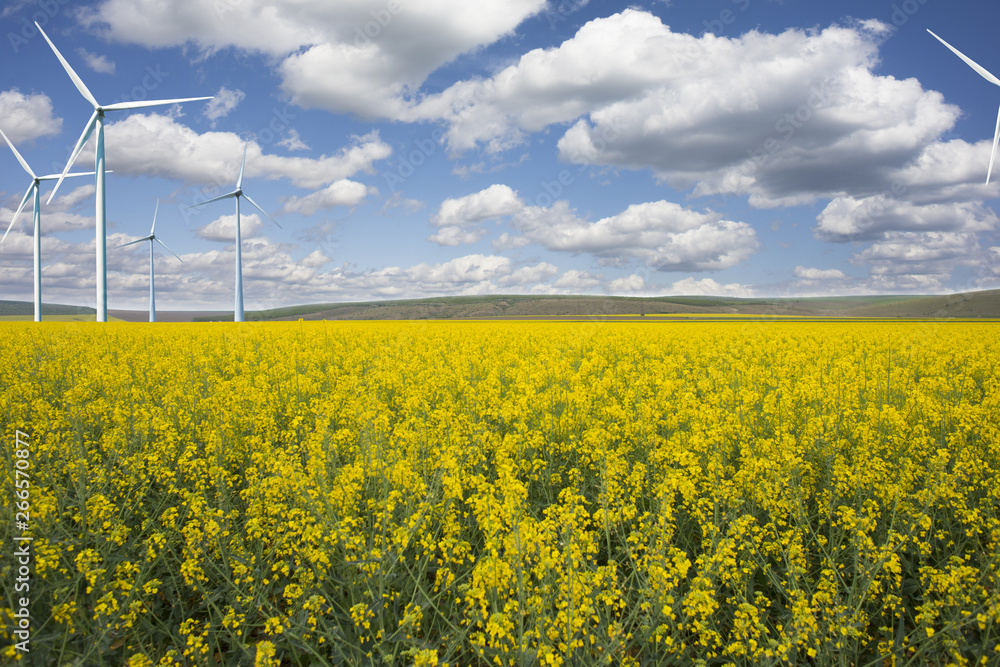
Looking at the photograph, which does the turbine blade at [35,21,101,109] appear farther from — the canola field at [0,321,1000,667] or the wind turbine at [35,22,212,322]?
the canola field at [0,321,1000,667]

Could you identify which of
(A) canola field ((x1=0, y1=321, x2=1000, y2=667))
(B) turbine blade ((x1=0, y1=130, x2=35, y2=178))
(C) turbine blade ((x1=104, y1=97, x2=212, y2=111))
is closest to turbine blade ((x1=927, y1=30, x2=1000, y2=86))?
(A) canola field ((x1=0, y1=321, x2=1000, y2=667))

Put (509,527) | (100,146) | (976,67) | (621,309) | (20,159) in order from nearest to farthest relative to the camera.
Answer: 1. (509,527)
2. (976,67)
3. (100,146)
4. (20,159)
5. (621,309)

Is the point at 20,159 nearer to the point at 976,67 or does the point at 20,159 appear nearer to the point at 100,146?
the point at 100,146

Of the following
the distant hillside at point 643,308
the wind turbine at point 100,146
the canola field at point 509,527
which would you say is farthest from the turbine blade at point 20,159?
the distant hillside at point 643,308

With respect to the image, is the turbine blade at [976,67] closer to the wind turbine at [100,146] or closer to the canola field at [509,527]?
the canola field at [509,527]

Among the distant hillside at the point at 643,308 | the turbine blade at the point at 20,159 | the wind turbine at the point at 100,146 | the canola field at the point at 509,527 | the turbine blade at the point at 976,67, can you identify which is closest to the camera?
the canola field at the point at 509,527

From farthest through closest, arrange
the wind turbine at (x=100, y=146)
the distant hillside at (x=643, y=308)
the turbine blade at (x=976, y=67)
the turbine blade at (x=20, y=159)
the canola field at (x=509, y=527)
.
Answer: the distant hillside at (x=643, y=308)
the turbine blade at (x=20, y=159)
the wind turbine at (x=100, y=146)
the turbine blade at (x=976, y=67)
the canola field at (x=509, y=527)

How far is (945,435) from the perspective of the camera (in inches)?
235

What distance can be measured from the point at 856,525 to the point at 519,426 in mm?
3499

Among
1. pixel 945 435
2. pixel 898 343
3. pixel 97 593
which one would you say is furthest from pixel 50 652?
pixel 898 343

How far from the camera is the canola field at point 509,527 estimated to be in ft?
10.4

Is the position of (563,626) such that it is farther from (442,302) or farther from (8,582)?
(442,302)

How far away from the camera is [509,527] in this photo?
370 centimetres

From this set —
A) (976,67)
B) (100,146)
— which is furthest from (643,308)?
(100,146)
